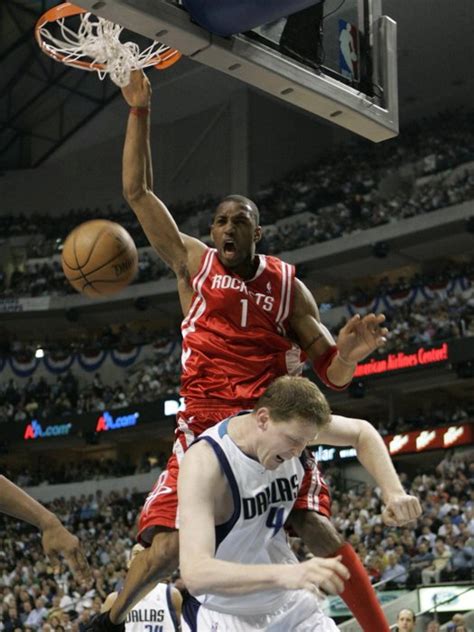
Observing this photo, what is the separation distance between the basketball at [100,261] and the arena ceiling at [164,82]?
69.3 ft

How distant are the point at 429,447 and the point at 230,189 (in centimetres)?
1326

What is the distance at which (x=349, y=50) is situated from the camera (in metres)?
5.37

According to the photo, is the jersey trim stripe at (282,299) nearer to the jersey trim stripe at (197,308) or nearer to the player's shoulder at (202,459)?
the jersey trim stripe at (197,308)

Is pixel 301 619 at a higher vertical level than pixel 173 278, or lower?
lower

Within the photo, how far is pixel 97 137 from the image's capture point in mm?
35188

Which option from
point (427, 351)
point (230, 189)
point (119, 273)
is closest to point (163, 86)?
point (230, 189)

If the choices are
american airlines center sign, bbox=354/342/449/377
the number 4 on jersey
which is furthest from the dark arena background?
the number 4 on jersey

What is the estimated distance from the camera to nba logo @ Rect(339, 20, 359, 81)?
5.30 metres

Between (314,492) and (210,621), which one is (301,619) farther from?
(314,492)

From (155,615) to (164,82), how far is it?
26.3 metres

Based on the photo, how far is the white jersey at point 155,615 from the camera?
7.63 metres

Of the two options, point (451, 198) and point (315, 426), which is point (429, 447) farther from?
point (315, 426)

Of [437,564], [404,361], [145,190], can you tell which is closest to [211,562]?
[145,190]

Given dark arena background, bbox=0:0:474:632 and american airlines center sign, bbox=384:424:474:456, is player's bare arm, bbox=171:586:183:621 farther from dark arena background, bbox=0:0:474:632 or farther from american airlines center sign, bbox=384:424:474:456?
american airlines center sign, bbox=384:424:474:456
